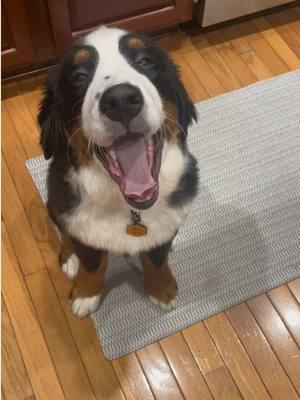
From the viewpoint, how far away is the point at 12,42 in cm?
213

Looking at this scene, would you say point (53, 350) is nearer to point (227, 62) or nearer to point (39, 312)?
point (39, 312)

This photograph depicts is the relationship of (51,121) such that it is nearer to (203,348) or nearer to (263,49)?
(203,348)

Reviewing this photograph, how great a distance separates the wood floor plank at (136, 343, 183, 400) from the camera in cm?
162

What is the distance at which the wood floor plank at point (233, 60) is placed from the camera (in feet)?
7.86

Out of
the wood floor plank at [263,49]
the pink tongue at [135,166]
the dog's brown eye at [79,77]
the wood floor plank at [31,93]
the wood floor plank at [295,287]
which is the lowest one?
the wood floor plank at [295,287]

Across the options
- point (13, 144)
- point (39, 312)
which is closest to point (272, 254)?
point (39, 312)

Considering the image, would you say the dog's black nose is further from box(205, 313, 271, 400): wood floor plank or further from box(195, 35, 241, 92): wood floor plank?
box(195, 35, 241, 92): wood floor plank

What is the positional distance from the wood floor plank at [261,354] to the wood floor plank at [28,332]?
64 centimetres

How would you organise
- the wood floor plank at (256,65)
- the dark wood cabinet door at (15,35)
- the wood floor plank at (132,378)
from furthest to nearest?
1. the wood floor plank at (256,65)
2. the dark wood cabinet door at (15,35)
3. the wood floor plank at (132,378)

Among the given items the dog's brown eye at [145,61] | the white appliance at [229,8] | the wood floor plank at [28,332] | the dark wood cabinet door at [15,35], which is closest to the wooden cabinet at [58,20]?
the dark wood cabinet door at [15,35]

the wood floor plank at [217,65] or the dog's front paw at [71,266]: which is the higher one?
the wood floor plank at [217,65]

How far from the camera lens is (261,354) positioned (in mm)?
1689

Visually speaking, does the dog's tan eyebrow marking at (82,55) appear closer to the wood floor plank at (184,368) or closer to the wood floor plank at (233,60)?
the wood floor plank at (184,368)

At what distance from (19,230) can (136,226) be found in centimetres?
73
